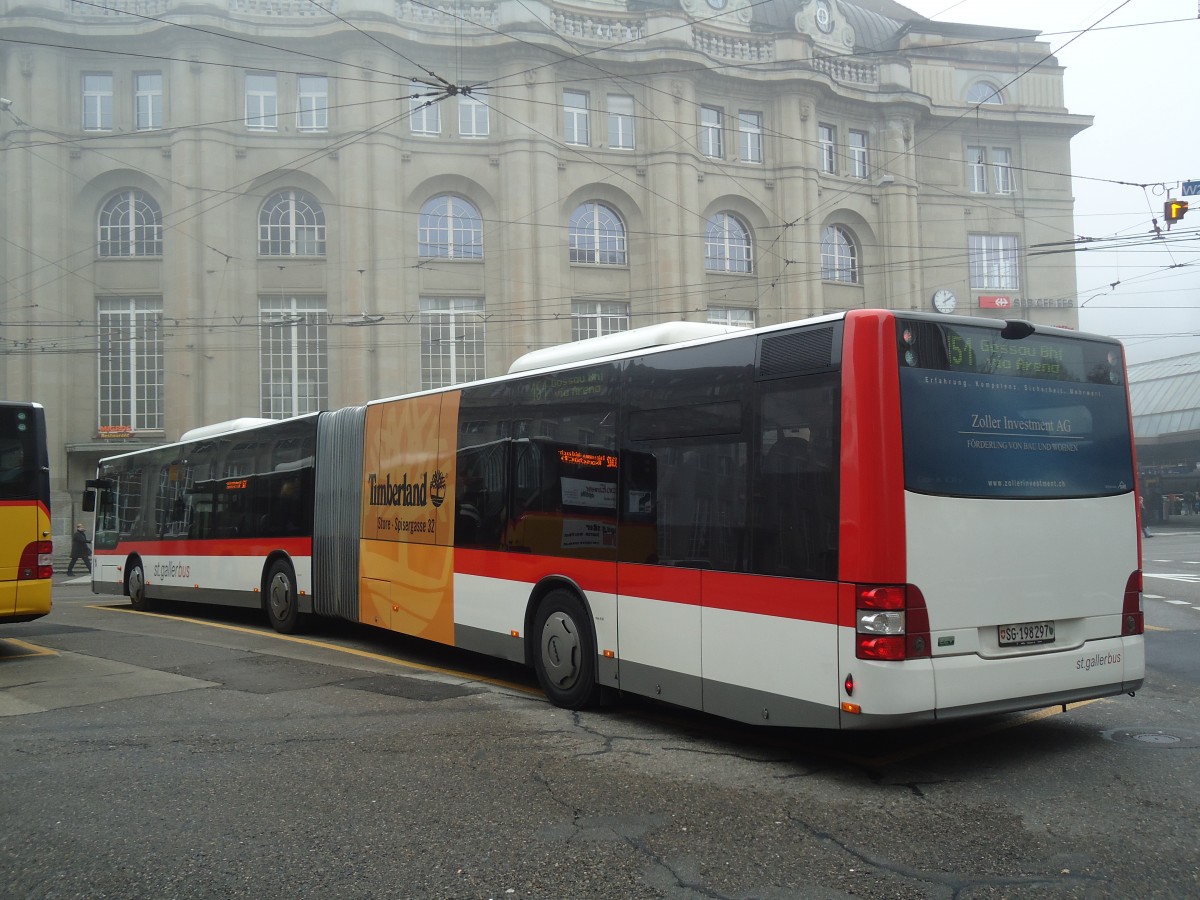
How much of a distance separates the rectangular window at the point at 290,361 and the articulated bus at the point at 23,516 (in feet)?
80.1

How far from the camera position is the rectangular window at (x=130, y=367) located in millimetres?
36312

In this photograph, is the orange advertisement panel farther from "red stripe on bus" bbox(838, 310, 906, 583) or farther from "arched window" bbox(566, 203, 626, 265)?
"arched window" bbox(566, 203, 626, 265)

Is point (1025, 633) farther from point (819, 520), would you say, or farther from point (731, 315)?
point (731, 315)

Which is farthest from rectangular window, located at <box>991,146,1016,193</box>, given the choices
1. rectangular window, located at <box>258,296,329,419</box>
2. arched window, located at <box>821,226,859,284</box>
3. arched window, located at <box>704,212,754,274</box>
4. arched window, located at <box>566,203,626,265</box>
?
rectangular window, located at <box>258,296,329,419</box>

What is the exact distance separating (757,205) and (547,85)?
893 cm

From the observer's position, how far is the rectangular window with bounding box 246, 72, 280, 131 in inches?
1421

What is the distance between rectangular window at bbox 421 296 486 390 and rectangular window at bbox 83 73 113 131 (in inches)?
479

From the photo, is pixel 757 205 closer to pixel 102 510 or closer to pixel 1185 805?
pixel 102 510

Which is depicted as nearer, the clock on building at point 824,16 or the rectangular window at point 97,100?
the rectangular window at point 97,100

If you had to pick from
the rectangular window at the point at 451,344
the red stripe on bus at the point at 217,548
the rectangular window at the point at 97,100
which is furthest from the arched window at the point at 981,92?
the red stripe on bus at the point at 217,548

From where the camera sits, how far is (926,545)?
6.12 m

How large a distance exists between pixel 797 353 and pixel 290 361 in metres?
32.1

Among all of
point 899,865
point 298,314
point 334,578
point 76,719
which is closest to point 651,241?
point 298,314

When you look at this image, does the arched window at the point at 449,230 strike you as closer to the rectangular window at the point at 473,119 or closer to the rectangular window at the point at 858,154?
the rectangular window at the point at 473,119
